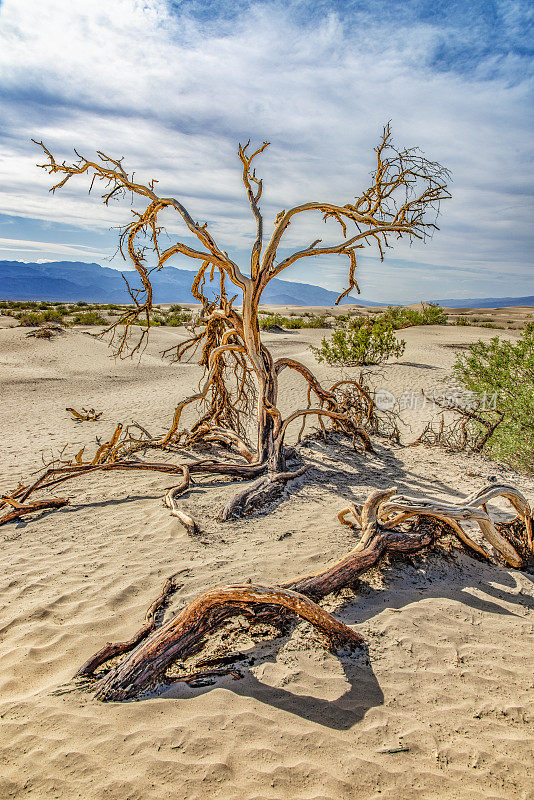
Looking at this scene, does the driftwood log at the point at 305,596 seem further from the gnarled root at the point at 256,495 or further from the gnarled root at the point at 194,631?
the gnarled root at the point at 256,495

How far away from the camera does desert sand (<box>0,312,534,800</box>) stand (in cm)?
199

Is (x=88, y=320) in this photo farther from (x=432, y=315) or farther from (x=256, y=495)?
(x=256, y=495)

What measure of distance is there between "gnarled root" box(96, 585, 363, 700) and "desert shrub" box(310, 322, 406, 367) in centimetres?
1383

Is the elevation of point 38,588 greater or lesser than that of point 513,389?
lesser

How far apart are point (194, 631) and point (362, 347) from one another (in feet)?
47.5

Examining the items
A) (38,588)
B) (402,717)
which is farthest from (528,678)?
(38,588)

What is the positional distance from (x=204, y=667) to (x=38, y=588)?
1770mm

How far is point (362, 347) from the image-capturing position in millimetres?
16031

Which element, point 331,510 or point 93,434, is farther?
point 93,434

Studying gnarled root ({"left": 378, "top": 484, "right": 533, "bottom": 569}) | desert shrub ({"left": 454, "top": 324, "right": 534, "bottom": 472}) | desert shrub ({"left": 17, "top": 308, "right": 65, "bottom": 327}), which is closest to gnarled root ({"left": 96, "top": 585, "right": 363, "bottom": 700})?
gnarled root ({"left": 378, "top": 484, "right": 533, "bottom": 569})

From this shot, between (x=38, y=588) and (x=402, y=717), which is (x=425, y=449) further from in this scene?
(x=38, y=588)

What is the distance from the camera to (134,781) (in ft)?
6.32

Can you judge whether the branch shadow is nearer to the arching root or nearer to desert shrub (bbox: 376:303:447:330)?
the arching root

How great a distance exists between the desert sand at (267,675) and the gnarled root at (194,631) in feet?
0.35
